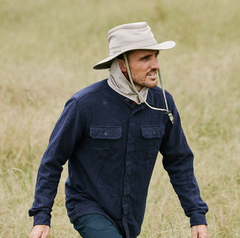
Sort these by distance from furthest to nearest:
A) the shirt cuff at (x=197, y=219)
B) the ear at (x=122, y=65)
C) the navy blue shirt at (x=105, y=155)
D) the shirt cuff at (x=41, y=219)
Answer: the shirt cuff at (x=197, y=219)
the ear at (x=122, y=65)
the navy blue shirt at (x=105, y=155)
the shirt cuff at (x=41, y=219)

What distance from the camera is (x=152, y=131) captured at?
2.71 m

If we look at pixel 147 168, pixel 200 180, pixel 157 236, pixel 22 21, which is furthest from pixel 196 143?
pixel 22 21

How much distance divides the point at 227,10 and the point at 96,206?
10991 mm

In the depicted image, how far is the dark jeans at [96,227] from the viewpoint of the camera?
8.16 feet

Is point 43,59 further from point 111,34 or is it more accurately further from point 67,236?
point 111,34

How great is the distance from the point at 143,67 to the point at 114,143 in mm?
490

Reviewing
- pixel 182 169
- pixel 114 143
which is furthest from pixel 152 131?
pixel 182 169

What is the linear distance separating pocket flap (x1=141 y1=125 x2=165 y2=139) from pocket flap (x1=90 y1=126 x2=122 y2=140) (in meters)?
0.16

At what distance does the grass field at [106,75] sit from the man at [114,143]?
1.12 metres

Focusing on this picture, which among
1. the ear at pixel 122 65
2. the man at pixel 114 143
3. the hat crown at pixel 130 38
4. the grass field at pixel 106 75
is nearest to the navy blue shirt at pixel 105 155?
the man at pixel 114 143

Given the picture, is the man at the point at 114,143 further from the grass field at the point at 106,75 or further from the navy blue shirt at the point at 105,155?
the grass field at the point at 106,75

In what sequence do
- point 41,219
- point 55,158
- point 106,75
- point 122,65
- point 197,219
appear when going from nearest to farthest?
point 41,219, point 55,158, point 122,65, point 197,219, point 106,75

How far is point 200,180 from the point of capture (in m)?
4.80

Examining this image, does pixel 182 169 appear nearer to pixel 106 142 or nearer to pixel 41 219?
pixel 106 142
